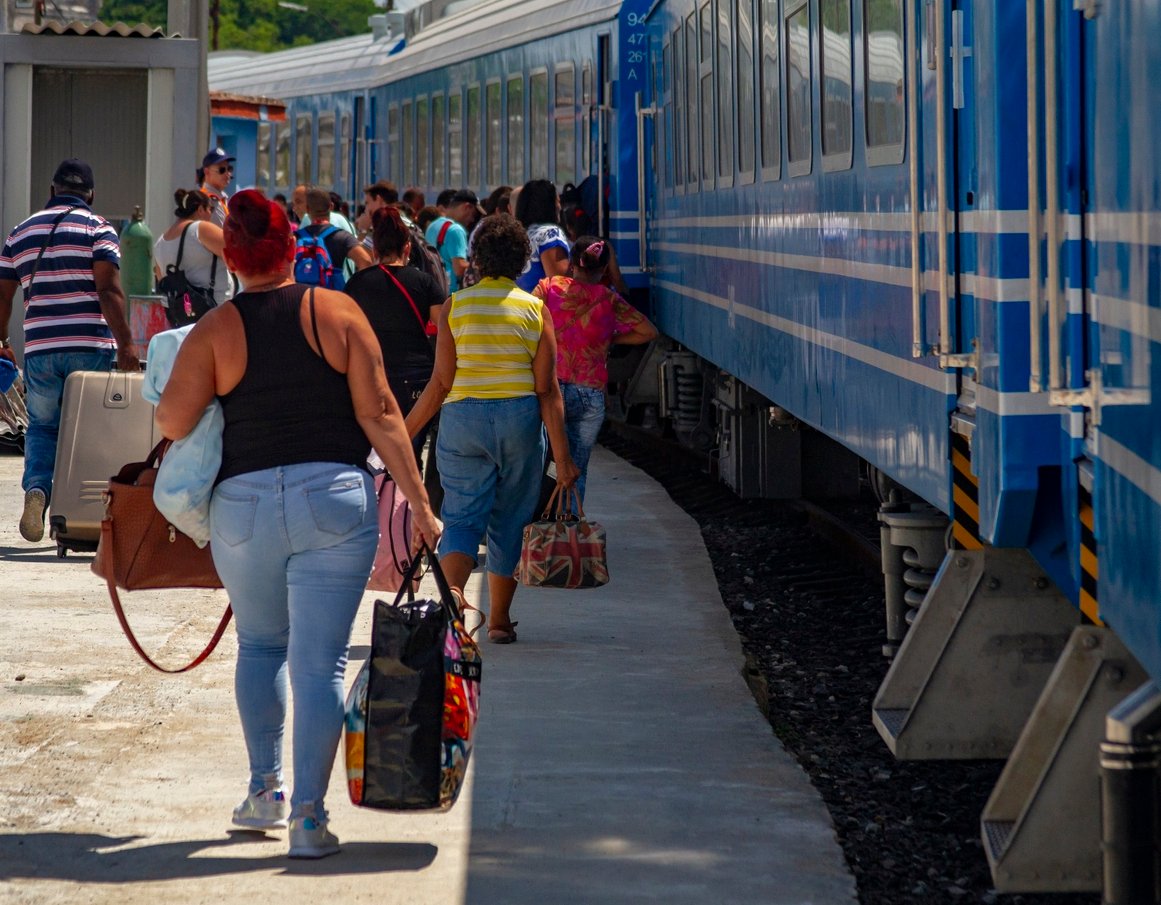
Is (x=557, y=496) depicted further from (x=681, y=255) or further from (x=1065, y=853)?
(x=681, y=255)

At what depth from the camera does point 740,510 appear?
503 inches

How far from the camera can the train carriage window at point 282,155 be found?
1179 inches

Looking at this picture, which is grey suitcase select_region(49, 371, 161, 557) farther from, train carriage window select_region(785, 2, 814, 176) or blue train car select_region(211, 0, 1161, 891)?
train carriage window select_region(785, 2, 814, 176)

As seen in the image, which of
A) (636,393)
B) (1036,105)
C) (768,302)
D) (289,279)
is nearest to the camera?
(1036,105)


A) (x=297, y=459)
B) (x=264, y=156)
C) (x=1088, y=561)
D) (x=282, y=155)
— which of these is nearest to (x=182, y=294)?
(x=297, y=459)

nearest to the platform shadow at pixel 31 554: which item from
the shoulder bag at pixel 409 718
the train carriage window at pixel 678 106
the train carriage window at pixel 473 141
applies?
the shoulder bag at pixel 409 718

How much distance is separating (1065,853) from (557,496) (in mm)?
3609

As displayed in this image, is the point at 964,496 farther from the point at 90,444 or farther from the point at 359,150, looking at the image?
the point at 359,150

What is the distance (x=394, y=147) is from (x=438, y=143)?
2586mm

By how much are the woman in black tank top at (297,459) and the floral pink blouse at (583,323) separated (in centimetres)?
394

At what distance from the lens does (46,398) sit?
32.5ft

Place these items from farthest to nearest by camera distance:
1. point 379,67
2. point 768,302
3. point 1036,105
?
point 379,67 < point 768,302 < point 1036,105

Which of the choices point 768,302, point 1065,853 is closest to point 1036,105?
point 1065,853

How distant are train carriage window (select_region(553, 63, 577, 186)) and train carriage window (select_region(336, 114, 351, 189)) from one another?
9.51 metres
